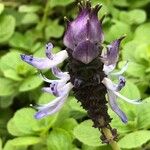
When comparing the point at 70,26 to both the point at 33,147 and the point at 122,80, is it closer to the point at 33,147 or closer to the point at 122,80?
the point at 122,80

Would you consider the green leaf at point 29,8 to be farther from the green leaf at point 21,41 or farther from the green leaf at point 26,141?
the green leaf at point 26,141

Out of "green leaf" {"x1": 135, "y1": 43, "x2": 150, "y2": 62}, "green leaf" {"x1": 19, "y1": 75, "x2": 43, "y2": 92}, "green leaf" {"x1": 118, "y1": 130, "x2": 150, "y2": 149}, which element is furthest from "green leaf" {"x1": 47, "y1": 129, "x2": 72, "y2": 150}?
"green leaf" {"x1": 135, "y1": 43, "x2": 150, "y2": 62}

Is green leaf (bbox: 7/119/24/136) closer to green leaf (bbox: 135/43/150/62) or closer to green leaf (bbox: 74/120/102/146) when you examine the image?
green leaf (bbox: 74/120/102/146)

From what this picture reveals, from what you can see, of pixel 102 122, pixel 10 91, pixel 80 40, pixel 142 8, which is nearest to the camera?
pixel 80 40

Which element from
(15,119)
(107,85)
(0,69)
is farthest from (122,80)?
(0,69)

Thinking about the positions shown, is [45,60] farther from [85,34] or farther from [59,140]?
[59,140]

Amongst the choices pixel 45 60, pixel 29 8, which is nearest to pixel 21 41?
pixel 29 8
